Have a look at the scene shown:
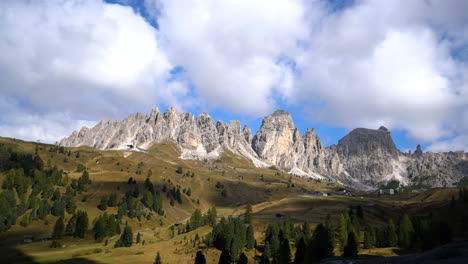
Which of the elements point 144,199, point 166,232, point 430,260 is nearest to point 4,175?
point 144,199

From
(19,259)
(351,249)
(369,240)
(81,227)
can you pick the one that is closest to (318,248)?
(351,249)

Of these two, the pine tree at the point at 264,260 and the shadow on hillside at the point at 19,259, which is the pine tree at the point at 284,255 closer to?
the pine tree at the point at 264,260

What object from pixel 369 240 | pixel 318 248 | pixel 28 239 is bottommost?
pixel 28 239

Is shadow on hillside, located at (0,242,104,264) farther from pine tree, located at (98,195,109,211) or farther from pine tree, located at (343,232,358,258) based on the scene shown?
pine tree, located at (343,232,358,258)

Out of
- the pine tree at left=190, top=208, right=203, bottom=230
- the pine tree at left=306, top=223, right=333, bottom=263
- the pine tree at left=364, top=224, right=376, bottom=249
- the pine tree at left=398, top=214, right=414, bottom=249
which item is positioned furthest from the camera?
the pine tree at left=190, top=208, right=203, bottom=230

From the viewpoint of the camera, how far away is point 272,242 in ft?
348

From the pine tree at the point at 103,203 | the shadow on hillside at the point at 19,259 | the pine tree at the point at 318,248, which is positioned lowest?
the shadow on hillside at the point at 19,259

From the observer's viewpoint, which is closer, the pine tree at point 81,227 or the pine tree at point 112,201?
the pine tree at point 81,227

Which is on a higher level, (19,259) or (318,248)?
(318,248)

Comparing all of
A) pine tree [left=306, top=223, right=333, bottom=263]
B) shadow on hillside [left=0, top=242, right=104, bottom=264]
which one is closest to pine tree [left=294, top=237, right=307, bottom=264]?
pine tree [left=306, top=223, right=333, bottom=263]

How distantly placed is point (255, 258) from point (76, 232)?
263 feet

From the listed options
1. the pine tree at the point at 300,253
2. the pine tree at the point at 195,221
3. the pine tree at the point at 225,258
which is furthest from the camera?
the pine tree at the point at 195,221

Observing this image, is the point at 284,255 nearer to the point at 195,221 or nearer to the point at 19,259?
the point at 195,221

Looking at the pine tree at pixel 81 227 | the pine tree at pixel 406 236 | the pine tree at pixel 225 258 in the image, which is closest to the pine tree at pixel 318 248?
the pine tree at pixel 225 258
